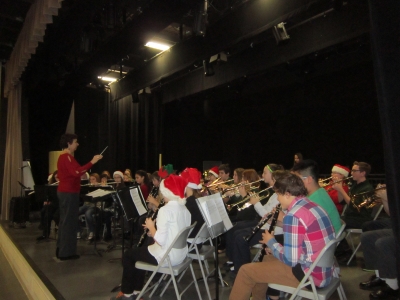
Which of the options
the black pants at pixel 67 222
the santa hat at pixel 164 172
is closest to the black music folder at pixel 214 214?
the santa hat at pixel 164 172

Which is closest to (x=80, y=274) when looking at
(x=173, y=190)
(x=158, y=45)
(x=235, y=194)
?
(x=173, y=190)

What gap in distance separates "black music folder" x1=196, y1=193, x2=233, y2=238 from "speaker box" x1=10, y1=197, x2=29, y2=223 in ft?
19.4

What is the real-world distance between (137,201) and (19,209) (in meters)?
4.83

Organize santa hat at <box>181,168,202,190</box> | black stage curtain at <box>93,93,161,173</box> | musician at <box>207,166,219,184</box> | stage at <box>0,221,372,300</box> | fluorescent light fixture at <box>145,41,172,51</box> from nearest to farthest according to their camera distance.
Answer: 1. stage at <box>0,221,372,300</box>
2. santa hat at <box>181,168,202,190</box>
3. musician at <box>207,166,219,184</box>
4. fluorescent light fixture at <box>145,41,172,51</box>
5. black stage curtain at <box>93,93,161,173</box>

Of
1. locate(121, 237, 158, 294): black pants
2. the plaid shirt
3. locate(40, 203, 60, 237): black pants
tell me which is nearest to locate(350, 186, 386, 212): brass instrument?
the plaid shirt

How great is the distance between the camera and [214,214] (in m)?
2.72

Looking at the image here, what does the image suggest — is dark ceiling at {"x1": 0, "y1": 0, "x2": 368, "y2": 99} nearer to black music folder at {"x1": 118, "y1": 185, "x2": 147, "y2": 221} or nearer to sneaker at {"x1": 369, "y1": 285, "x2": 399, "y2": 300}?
black music folder at {"x1": 118, "y1": 185, "x2": 147, "y2": 221}

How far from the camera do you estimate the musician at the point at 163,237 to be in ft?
8.87

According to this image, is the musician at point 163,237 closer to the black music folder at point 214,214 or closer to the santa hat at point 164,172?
the black music folder at point 214,214

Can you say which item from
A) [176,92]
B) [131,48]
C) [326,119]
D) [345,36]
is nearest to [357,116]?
[326,119]

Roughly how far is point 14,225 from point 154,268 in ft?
19.2

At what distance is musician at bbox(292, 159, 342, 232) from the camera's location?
9.22ft

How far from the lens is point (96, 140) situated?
1025cm

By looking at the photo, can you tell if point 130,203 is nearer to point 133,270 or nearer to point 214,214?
point 133,270
